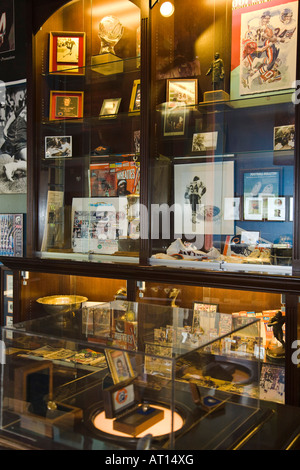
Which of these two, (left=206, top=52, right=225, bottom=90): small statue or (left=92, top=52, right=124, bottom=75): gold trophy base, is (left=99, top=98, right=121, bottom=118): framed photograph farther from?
(left=206, top=52, right=225, bottom=90): small statue

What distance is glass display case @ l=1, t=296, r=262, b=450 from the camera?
3.64 ft

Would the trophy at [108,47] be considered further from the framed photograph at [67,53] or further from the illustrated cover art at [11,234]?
the illustrated cover art at [11,234]

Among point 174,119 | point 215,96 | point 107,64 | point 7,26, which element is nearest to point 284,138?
point 215,96

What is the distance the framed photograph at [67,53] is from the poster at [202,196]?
118cm

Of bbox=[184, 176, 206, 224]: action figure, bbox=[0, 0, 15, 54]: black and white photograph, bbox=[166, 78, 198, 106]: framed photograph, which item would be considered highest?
bbox=[0, 0, 15, 54]: black and white photograph

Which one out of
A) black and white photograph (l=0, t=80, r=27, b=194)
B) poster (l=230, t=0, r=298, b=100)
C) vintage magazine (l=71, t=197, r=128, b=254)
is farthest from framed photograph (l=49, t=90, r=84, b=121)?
poster (l=230, t=0, r=298, b=100)

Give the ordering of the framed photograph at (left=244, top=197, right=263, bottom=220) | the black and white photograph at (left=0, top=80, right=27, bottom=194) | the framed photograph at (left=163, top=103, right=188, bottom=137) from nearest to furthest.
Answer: the framed photograph at (left=244, top=197, right=263, bottom=220) → the framed photograph at (left=163, top=103, right=188, bottom=137) → the black and white photograph at (left=0, top=80, right=27, bottom=194)

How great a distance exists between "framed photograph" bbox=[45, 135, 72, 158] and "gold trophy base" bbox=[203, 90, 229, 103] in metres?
1.11

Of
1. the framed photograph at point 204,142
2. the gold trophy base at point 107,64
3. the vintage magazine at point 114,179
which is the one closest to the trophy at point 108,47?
the gold trophy base at point 107,64

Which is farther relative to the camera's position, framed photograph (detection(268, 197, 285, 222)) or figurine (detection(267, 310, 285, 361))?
framed photograph (detection(268, 197, 285, 222))

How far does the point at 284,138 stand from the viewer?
267 centimetres

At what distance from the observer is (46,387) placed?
1.29m

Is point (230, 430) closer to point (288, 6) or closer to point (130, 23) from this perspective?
point (288, 6)

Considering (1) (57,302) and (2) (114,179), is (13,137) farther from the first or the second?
(1) (57,302)
